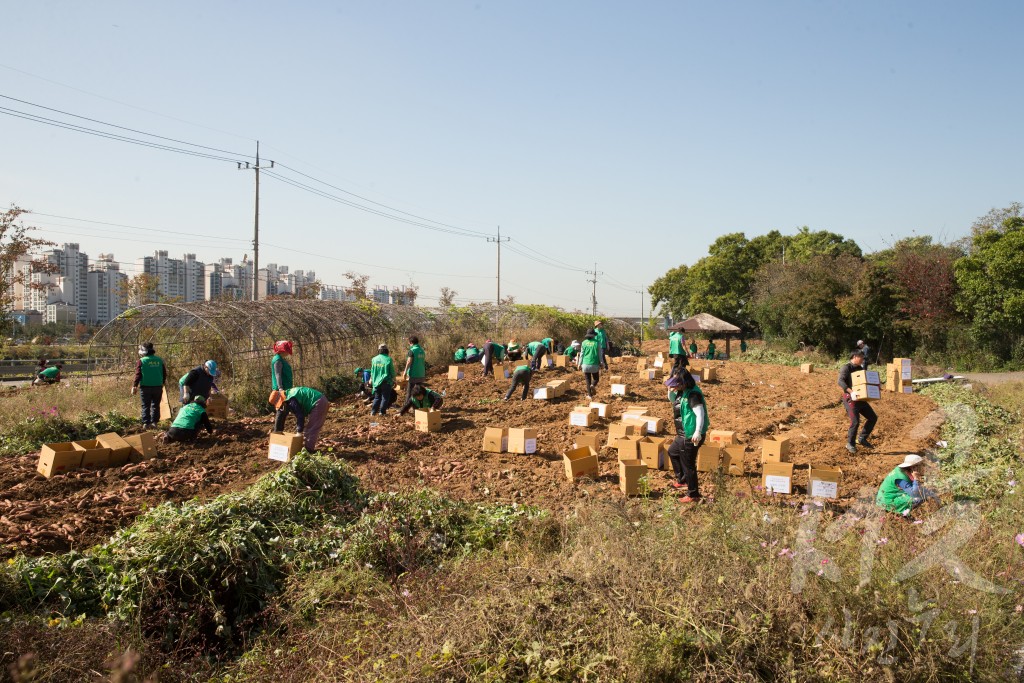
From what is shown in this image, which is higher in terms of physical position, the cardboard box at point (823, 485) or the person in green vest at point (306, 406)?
the person in green vest at point (306, 406)

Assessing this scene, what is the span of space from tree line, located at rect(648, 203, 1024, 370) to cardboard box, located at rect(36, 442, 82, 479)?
2352cm

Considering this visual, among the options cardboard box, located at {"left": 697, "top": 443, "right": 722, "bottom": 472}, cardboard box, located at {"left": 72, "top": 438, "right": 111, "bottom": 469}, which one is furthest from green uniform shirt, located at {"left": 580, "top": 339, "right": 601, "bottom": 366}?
cardboard box, located at {"left": 72, "top": 438, "right": 111, "bottom": 469}

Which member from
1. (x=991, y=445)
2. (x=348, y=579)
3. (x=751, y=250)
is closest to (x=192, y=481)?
(x=348, y=579)

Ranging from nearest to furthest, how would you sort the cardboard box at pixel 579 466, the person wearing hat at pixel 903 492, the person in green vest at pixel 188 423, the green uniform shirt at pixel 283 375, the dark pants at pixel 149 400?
the person wearing hat at pixel 903 492 < the cardboard box at pixel 579 466 < the person in green vest at pixel 188 423 < the green uniform shirt at pixel 283 375 < the dark pants at pixel 149 400

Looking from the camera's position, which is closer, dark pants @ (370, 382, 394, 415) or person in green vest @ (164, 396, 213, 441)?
person in green vest @ (164, 396, 213, 441)

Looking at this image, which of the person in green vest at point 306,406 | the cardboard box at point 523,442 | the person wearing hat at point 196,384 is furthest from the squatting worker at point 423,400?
the person in green vest at point 306,406

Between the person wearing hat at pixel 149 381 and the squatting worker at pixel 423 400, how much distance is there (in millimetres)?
3972

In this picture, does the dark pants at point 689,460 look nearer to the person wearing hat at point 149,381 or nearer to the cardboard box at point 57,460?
the cardboard box at point 57,460

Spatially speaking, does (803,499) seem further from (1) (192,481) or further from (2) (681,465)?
(1) (192,481)

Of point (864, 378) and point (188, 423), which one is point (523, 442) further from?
point (864, 378)

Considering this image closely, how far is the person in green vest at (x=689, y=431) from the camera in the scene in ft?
21.6

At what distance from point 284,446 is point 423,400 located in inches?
183

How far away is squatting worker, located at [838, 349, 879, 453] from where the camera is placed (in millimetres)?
9133

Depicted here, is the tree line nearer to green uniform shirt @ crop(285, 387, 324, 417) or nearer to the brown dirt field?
the brown dirt field
